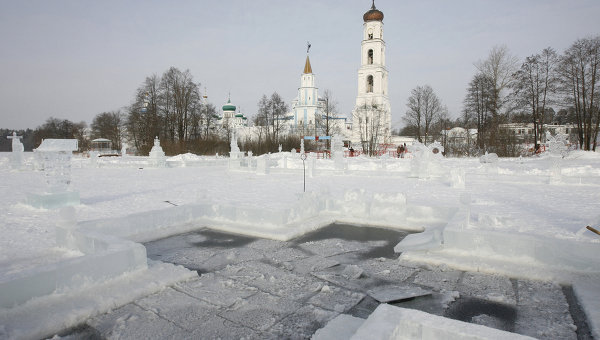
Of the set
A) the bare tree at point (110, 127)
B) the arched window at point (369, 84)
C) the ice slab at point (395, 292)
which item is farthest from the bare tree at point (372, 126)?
the bare tree at point (110, 127)

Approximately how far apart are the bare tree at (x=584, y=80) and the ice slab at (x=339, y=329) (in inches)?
1303

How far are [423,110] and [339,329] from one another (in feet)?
147

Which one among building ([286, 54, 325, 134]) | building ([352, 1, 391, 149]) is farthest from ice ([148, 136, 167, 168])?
building ([286, 54, 325, 134])

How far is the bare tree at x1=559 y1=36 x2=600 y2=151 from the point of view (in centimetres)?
2756

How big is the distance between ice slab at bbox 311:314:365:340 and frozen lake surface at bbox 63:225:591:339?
0.17m

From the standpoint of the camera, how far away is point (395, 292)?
413 centimetres

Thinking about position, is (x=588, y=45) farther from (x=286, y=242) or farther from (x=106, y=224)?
(x=106, y=224)

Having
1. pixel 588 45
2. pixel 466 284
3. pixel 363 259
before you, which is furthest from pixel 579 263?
pixel 588 45

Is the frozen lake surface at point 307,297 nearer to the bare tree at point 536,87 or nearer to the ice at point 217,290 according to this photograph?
the ice at point 217,290

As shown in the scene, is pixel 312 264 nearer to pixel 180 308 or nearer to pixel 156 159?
pixel 180 308

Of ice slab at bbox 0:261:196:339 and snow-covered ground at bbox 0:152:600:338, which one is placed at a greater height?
snow-covered ground at bbox 0:152:600:338

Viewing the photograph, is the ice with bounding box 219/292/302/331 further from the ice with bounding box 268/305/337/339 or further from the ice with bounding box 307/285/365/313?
the ice with bounding box 307/285/365/313

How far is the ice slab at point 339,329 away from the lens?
304 centimetres

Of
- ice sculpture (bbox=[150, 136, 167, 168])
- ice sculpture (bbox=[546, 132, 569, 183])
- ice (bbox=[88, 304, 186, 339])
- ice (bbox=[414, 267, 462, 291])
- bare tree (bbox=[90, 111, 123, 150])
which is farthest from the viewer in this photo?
bare tree (bbox=[90, 111, 123, 150])
